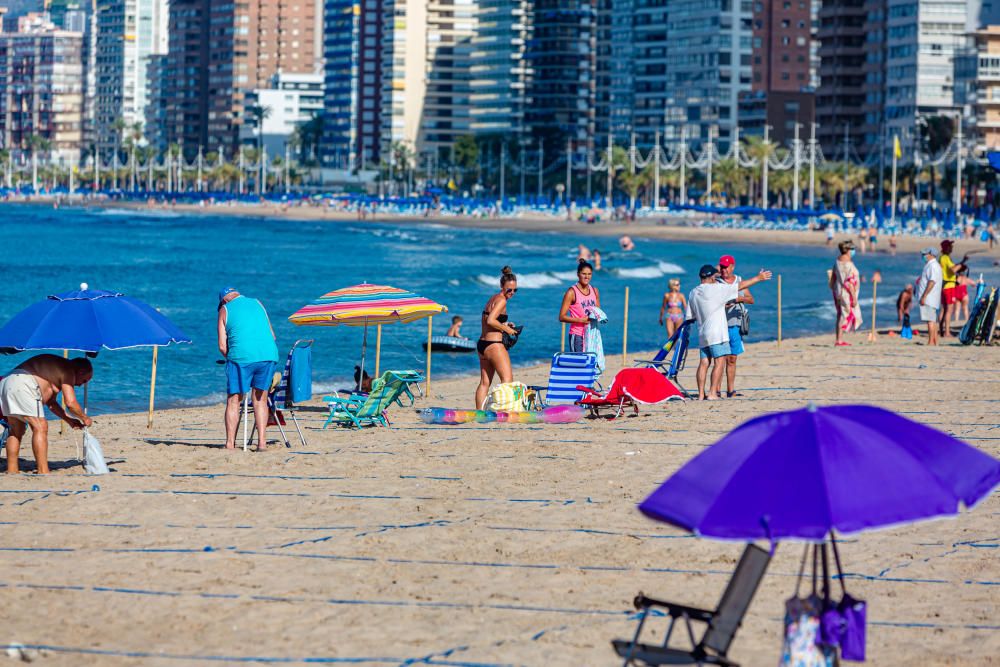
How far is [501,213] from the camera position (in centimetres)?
13750

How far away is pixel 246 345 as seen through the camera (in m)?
12.8

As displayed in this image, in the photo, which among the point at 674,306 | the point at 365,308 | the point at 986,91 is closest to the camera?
the point at 365,308

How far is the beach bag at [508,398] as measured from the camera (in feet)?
50.0

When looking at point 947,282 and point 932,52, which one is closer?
point 947,282

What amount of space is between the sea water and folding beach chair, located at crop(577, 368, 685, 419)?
259 inches

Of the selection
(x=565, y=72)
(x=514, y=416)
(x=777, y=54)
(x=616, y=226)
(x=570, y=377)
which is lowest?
(x=616, y=226)

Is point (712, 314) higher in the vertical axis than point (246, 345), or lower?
higher

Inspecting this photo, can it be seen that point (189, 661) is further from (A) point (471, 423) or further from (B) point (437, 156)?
(B) point (437, 156)

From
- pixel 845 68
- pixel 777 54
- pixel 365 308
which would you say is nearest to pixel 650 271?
pixel 365 308

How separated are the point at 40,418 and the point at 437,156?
590 feet

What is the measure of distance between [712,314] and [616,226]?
103835 mm

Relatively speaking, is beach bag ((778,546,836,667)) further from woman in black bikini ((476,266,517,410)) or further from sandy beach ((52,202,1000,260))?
sandy beach ((52,202,1000,260))

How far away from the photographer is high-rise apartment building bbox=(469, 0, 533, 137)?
6905 inches

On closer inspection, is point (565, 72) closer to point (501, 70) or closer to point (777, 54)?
point (501, 70)
